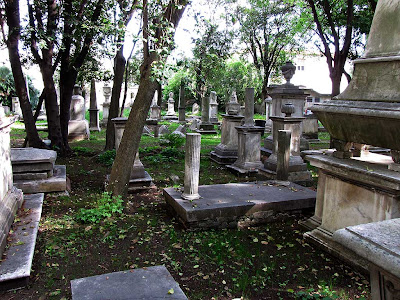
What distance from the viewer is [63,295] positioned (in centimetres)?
333

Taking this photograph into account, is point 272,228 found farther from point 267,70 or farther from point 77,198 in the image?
point 267,70

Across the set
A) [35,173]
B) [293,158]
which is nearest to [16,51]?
[35,173]

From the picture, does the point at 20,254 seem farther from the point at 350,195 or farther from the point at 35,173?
the point at 350,195

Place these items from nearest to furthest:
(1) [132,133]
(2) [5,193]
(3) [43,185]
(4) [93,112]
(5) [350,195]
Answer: (5) [350,195]
(2) [5,193]
(1) [132,133]
(3) [43,185]
(4) [93,112]

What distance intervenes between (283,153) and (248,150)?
2.47 metres

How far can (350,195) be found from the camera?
13.7ft

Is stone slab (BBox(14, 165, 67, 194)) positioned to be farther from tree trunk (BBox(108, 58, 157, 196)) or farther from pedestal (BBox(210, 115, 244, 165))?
pedestal (BBox(210, 115, 244, 165))

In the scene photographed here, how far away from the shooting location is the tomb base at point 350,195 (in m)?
3.71

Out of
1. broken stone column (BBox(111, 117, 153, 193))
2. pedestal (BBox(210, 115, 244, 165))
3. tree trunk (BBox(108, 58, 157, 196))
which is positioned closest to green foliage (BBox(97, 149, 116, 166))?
broken stone column (BBox(111, 117, 153, 193))

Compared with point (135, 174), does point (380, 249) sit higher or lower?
higher

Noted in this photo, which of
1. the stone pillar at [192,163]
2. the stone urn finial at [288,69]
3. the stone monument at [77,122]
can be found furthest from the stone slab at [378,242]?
the stone monument at [77,122]

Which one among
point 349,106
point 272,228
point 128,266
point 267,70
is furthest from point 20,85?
point 267,70

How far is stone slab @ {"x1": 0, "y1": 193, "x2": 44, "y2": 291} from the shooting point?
129 inches

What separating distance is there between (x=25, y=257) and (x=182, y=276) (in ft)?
5.46
